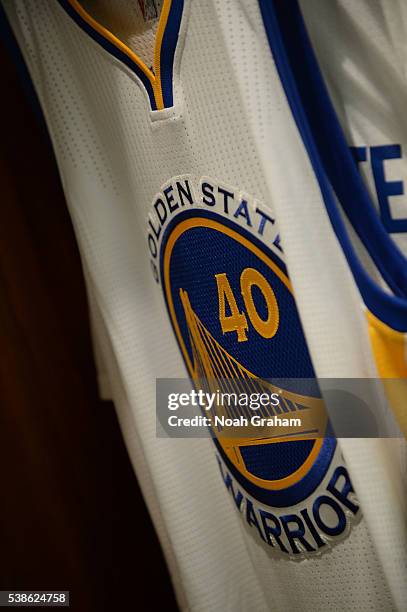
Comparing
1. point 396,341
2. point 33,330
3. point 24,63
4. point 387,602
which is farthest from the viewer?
point 33,330

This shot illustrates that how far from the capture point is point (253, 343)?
724 millimetres

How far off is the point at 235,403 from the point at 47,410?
1.25 feet

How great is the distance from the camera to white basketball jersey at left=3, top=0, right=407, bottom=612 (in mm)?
610

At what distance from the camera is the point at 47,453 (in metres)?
1.04

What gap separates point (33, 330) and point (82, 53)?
42 cm

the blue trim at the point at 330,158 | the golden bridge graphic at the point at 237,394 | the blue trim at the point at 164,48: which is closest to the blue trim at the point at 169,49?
the blue trim at the point at 164,48

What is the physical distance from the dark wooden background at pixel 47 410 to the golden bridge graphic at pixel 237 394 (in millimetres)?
303

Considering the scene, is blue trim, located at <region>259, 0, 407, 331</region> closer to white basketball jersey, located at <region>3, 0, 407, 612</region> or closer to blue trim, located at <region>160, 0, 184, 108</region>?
white basketball jersey, located at <region>3, 0, 407, 612</region>

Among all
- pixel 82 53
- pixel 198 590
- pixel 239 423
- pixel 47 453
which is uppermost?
pixel 82 53

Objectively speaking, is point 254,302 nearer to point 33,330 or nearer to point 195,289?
point 195,289

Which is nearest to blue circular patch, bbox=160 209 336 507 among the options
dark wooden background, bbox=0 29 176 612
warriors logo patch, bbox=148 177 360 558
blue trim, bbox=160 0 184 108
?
warriors logo patch, bbox=148 177 360 558

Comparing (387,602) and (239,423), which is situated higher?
(239,423)

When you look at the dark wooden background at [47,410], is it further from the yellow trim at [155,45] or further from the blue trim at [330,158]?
the blue trim at [330,158]

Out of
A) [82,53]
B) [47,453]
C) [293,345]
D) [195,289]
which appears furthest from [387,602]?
[82,53]
